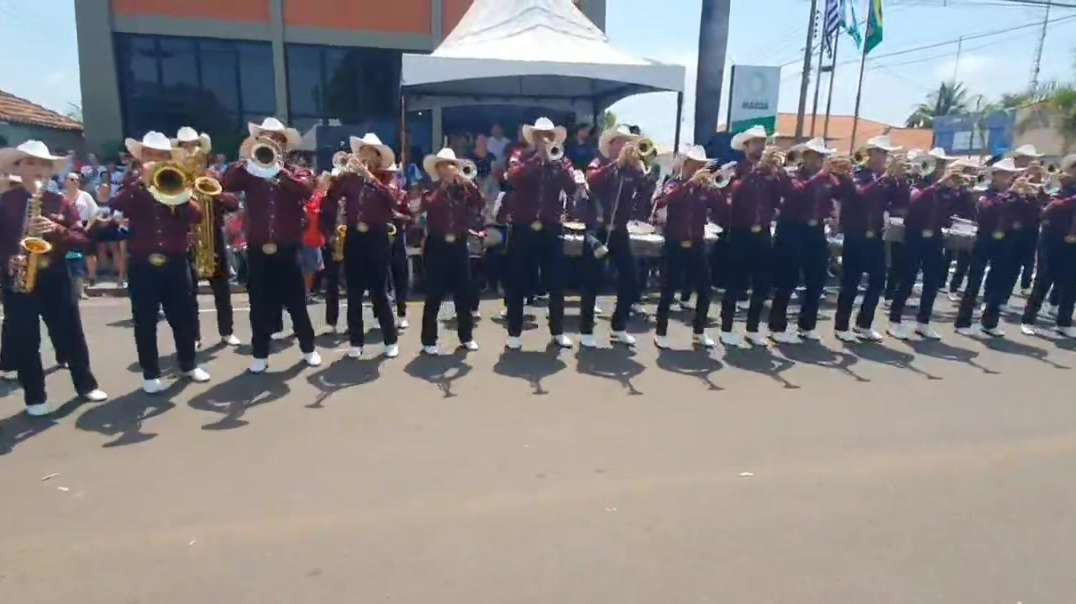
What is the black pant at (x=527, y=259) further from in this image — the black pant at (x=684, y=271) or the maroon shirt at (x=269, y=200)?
the maroon shirt at (x=269, y=200)

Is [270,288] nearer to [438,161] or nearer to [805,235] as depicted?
[438,161]

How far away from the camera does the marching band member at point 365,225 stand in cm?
632

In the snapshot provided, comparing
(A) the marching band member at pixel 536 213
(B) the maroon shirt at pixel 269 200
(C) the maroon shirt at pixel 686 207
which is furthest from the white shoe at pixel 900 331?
(B) the maroon shirt at pixel 269 200

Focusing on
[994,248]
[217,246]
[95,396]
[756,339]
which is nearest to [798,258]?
[756,339]

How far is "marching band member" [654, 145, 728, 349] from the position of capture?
7.02 meters

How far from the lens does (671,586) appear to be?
3186 millimetres

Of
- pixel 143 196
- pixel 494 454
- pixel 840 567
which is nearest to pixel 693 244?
pixel 494 454

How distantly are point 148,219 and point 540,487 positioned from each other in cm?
360

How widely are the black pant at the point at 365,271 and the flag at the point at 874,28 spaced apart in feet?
72.8

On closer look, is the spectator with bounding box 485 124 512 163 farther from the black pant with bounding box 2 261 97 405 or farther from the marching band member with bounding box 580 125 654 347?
the black pant with bounding box 2 261 97 405

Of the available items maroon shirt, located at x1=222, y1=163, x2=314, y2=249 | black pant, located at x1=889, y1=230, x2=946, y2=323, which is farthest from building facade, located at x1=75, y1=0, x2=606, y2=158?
black pant, located at x1=889, y1=230, x2=946, y2=323

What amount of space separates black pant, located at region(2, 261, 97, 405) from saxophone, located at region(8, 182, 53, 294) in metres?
0.10

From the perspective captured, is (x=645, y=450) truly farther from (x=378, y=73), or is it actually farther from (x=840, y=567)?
(x=378, y=73)

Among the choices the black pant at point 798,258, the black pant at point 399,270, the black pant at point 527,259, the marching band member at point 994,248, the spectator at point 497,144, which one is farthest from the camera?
the spectator at point 497,144
